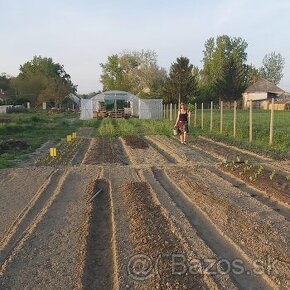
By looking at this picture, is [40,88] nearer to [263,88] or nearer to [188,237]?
[263,88]

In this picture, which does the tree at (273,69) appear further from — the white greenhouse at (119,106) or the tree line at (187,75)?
the white greenhouse at (119,106)

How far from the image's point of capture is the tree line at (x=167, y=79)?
66062mm

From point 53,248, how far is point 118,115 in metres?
43.9

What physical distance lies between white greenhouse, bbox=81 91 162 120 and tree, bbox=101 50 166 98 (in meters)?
21.0

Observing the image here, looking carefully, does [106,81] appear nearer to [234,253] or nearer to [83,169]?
[83,169]

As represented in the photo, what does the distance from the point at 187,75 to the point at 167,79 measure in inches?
146

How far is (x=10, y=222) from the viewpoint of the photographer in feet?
21.5

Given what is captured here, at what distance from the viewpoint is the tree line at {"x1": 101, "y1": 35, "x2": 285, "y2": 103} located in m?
65.5

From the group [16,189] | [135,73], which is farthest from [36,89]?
[16,189]

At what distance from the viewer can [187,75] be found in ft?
214

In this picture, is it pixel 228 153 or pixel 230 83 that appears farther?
pixel 230 83

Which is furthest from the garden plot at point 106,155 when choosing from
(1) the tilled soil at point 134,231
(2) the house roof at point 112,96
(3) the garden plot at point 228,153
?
(2) the house roof at point 112,96

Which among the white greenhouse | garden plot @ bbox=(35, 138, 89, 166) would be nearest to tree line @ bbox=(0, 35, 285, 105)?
the white greenhouse

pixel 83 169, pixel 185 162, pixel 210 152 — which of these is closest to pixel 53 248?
pixel 83 169
